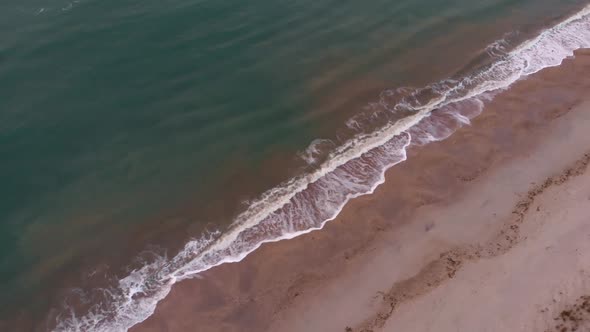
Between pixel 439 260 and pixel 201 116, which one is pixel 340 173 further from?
pixel 201 116

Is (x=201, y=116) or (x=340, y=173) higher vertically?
(x=201, y=116)

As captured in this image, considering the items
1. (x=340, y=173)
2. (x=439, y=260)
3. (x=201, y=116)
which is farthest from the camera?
(x=201, y=116)

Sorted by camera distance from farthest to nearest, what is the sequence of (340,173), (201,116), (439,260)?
(201,116) < (340,173) < (439,260)

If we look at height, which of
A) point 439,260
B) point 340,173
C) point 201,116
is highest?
point 201,116

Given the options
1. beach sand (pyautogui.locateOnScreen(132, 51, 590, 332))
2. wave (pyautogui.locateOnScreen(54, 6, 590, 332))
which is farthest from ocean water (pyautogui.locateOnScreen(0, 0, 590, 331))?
beach sand (pyautogui.locateOnScreen(132, 51, 590, 332))

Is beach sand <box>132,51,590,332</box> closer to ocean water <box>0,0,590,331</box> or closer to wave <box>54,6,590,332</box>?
wave <box>54,6,590,332</box>

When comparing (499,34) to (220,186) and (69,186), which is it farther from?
(69,186)

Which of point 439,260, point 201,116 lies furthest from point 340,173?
point 201,116

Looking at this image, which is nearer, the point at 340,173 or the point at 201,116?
the point at 340,173

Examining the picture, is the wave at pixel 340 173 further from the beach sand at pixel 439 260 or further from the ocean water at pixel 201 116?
the beach sand at pixel 439 260
